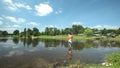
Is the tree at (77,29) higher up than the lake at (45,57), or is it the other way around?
the tree at (77,29)

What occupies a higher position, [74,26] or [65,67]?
[74,26]

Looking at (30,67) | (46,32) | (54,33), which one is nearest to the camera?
(30,67)

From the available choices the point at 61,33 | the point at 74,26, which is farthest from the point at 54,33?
the point at 74,26

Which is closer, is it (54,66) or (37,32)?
(54,66)

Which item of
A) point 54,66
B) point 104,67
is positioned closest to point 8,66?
point 54,66

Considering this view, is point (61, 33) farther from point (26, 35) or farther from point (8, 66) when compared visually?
point (8, 66)

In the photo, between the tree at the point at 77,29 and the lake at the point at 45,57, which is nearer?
the lake at the point at 45,57

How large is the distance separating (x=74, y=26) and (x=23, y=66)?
146929 millimetres

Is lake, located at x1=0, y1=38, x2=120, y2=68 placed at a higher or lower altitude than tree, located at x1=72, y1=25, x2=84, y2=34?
lower

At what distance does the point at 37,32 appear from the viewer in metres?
168

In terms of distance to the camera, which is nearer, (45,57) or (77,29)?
(45,57)

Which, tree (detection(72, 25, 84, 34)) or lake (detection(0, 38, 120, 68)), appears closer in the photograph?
lake (detection(0, 38, 120, 68))

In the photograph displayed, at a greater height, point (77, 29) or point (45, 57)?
point (77, 29)

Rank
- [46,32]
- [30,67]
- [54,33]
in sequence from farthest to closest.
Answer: [46,32] → [54,33] → [30,67]
